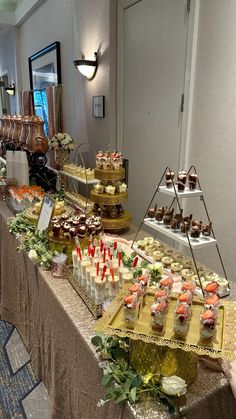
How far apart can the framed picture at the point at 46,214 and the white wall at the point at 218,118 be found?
3.56 ft

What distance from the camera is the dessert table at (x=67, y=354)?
751 millimetres

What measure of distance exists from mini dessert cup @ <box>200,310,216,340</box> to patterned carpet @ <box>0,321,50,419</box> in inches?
43.9

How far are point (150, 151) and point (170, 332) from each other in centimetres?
201

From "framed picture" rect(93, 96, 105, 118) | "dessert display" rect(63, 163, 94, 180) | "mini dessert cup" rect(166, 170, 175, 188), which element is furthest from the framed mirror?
"mini dessert cup" rect(166, 170, 175, 188)

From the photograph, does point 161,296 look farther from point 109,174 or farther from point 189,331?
point 109,174

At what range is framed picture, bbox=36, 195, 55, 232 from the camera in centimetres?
143

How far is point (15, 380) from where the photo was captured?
5.33 ft

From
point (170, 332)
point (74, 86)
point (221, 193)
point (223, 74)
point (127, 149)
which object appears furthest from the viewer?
point (74, 86)

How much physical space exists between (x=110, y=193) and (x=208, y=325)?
1070 millimetres

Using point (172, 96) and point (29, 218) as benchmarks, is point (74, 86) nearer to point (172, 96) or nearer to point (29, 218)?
point (172, 96)

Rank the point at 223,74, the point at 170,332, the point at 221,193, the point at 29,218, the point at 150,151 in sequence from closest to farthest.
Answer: the point at 170,332
the point at 29,218
the point at 223,74
the point at 221,193
the point at 150,151

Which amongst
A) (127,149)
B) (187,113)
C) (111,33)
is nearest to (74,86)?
(111,33)

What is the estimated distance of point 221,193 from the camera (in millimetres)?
1957

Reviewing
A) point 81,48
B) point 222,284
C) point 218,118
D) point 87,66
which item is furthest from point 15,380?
point 81,48
